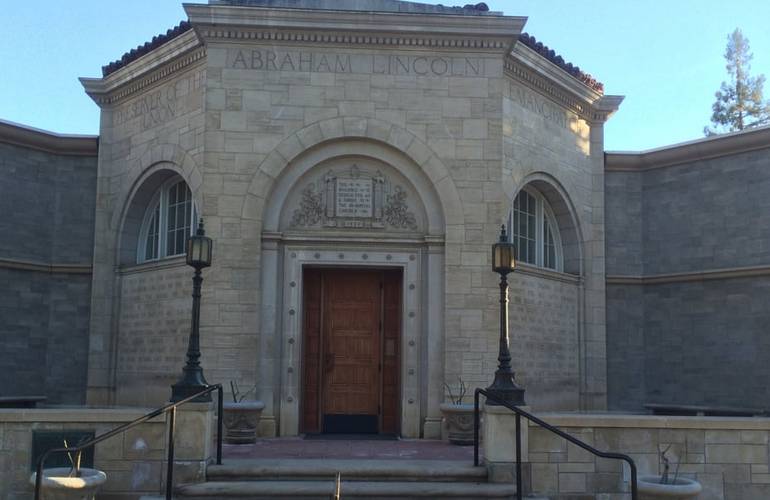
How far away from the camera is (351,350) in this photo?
14.3 meters

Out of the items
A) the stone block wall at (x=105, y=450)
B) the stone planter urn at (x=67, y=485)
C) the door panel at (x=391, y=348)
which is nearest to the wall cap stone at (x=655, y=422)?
the door panel at (x=391, y=348)

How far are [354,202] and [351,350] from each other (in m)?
2.55

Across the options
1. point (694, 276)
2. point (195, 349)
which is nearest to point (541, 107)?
point (694, 276)

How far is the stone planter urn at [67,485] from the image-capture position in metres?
8.82

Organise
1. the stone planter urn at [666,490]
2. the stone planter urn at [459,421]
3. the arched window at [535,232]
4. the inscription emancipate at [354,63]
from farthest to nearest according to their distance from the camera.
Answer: the arched window at [535,232]
the inscription emancipate at [354,63]
the stone planter urn at [459,421]
the stone planter urn at [666,490]

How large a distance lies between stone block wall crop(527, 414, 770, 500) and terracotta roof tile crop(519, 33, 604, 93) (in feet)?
25.5

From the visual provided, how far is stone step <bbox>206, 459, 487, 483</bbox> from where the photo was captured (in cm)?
1014

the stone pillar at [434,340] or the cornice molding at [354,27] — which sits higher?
the cornice molding at [354,27]

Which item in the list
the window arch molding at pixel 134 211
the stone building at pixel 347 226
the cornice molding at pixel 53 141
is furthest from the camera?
the cornice molding at pixel 53 141

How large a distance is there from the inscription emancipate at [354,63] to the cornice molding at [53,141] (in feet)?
15.8

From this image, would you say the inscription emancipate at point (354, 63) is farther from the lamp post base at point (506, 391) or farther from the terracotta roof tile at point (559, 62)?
the lamp post base at point (506, 391)

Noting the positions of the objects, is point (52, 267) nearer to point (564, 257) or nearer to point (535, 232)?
point (535, 232)

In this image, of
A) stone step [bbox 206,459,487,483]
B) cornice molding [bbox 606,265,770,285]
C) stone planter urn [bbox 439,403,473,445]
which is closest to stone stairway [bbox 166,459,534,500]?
stone step [bbox 206,459,487,483]

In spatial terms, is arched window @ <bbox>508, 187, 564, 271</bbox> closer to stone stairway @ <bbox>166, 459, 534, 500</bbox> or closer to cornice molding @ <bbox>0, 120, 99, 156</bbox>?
stone stairway @ <bbox>166, 459, 534, 500</bbox>
